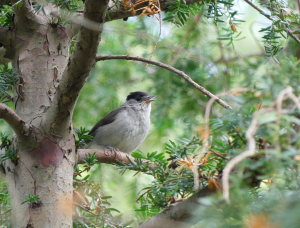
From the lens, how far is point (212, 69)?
147 inches

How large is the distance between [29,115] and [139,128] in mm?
2169

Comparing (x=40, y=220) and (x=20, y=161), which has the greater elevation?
(x=20, y=161)

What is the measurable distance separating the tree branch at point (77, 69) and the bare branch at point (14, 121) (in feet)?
0.43

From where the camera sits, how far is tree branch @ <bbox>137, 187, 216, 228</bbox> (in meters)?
1.07

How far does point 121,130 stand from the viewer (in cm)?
396

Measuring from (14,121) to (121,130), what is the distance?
2.29 metres

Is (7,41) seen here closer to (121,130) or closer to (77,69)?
(77,69)

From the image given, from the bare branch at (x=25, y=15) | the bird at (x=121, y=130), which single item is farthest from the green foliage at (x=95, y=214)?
the bird at (x=121, y=130)

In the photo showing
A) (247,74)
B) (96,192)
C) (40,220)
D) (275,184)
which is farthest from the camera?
(96,192)

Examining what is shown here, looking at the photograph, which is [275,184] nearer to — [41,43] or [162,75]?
[41,43]

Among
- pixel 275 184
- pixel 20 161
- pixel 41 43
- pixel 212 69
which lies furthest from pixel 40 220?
pixel 212 69

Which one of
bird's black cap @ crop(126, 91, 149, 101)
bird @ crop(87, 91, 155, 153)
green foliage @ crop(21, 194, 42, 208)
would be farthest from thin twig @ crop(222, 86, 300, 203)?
bird's black cap @ crop(126, 91, 149, 101)

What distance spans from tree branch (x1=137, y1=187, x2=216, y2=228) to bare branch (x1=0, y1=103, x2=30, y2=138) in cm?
96

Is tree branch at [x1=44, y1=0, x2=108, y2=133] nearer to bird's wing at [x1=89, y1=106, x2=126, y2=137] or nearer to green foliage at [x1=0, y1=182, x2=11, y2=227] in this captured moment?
green foliage at [x1=0, y1=182, x2=11, y2=227]
